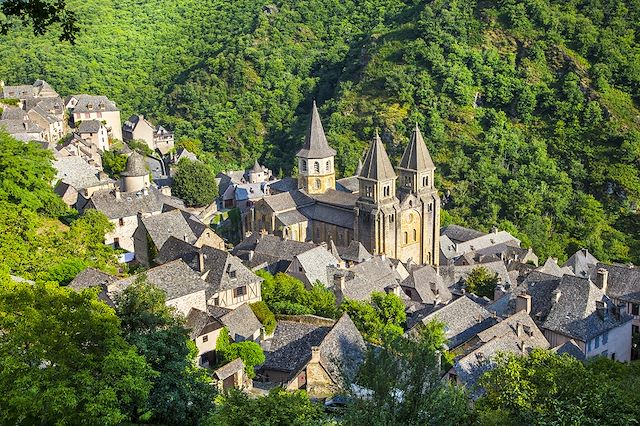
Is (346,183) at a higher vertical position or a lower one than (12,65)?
lower

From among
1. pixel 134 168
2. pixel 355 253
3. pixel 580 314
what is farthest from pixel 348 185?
pixel 580 314

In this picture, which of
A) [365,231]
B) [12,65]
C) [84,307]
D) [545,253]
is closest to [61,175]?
[365,231]

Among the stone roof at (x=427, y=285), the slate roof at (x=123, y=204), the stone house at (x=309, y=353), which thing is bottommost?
the stone roof at (x=427, y=285)

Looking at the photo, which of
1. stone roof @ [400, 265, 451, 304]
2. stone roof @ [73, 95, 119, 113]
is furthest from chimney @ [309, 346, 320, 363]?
stone roof @ [73, 95, 119, 113]

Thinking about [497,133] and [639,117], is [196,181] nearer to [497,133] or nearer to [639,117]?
[497,133]

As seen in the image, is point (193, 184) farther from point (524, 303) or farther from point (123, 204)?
point (524, 303)

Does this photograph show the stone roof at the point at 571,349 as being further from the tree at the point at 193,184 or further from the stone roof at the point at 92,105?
the stone roof at the point at 92,105

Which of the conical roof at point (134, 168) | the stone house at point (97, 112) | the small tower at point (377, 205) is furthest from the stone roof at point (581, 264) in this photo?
the stone house at point (97, 112)
